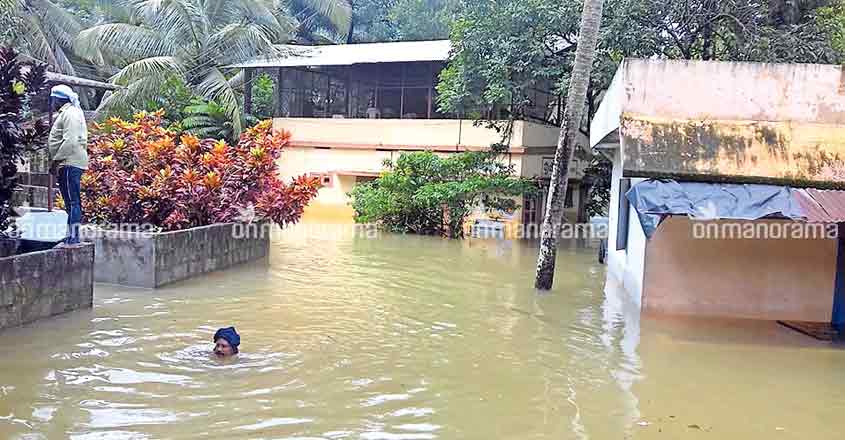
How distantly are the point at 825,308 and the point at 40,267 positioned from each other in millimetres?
10152

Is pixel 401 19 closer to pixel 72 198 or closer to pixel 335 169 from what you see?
pixel 335 169

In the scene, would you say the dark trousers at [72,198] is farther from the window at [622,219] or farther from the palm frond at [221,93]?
the palm frond at [221,93]

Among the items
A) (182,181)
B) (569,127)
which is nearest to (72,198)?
(182,181)

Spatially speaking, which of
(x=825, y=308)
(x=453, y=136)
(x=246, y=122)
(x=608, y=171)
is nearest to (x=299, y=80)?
(x=246, y=122)

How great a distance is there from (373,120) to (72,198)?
14780 mm

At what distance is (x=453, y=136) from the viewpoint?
880 inches

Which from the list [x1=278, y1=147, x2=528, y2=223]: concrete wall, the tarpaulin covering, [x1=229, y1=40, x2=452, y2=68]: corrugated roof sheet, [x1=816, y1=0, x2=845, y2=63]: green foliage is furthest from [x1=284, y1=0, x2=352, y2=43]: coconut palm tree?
the tarpaulin covering

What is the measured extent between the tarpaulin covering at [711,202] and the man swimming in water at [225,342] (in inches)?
188

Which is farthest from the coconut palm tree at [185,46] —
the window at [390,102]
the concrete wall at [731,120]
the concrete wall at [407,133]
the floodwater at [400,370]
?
the concrete wall at [731,120]

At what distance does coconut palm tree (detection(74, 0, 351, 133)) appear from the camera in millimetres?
22875

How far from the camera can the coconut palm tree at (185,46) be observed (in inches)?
901

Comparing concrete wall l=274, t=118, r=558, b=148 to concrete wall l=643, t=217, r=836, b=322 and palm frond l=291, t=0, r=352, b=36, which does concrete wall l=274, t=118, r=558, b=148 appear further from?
concrete wall l=643, t=217, r=836, b=322

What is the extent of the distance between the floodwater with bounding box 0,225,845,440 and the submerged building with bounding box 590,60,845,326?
62 centimetres

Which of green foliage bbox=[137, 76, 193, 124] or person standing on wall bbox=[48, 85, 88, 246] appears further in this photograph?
green foliage bbox=[137, 76, 193, 124]
